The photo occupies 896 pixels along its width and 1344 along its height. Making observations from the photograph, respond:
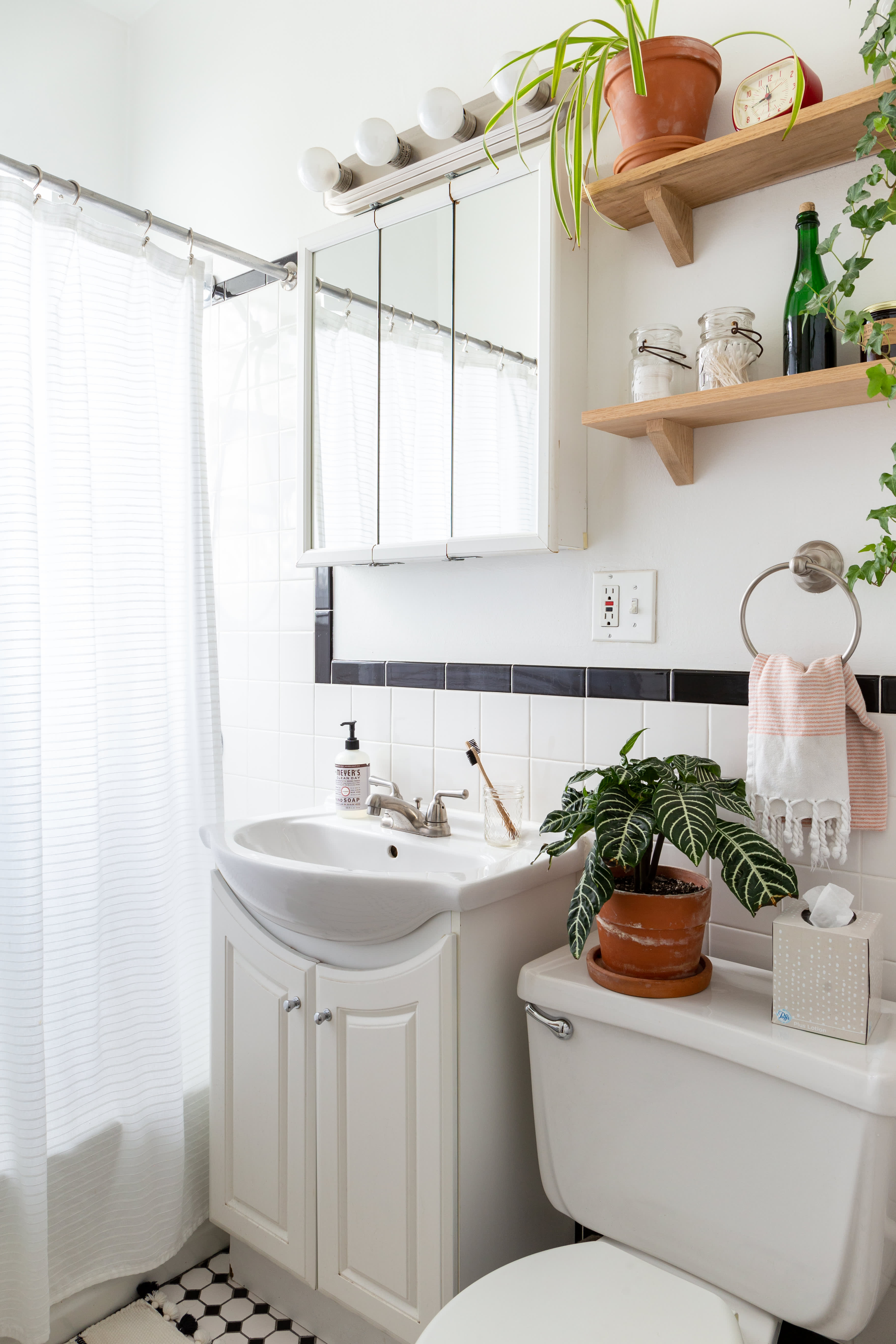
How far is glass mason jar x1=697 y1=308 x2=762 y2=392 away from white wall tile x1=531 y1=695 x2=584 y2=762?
22.2 inches

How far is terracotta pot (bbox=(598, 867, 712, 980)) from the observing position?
1.16 meters

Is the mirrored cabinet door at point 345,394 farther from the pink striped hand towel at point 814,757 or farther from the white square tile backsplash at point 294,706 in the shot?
the pink striped hand towel at point 814,757

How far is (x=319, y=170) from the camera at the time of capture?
1.69 m

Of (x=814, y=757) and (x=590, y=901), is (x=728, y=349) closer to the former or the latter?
(x=814, y=757)

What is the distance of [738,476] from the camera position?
134 cm

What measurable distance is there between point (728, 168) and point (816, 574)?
0.59 meters

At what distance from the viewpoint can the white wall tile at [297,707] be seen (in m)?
1.99

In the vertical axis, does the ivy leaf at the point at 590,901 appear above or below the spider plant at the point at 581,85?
below

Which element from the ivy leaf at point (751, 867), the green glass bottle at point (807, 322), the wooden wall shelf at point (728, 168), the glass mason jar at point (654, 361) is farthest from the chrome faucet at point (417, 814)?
the wooden wall shelf at point (728, 168)

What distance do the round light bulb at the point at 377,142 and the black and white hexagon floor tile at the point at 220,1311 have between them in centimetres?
213

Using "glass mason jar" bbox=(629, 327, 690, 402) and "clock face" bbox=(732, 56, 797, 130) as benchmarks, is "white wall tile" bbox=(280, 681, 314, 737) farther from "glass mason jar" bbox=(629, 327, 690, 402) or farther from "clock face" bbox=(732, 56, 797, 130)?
"clock face" bbox=(732, 56, 797, 130)

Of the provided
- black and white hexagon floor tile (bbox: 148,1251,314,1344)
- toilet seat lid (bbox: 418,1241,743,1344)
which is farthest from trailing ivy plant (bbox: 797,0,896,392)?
black and white hexagon floor tile (bbox: 148,1251,314,1344)

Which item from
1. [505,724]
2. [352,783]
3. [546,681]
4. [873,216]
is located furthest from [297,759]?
[873,216]

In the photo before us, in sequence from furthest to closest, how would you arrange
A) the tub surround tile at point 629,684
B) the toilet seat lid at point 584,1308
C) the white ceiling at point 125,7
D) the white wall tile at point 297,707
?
1. the white ceiling at point 125,7
2. the white wall tile at point 297,707
3. the tub surround tile at point 629,684
4. the toilet seat lid at point 584,1308
